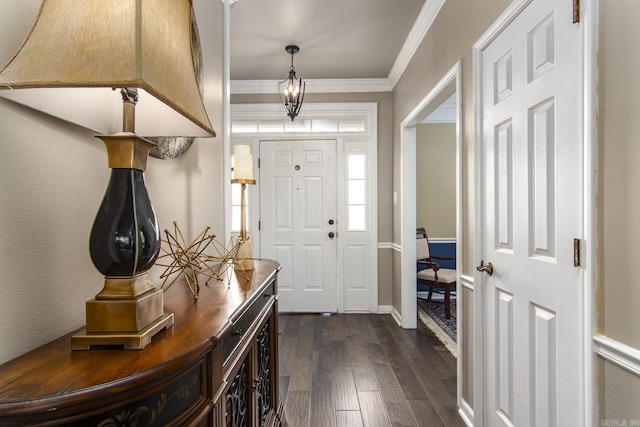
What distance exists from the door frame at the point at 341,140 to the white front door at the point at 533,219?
220 cm

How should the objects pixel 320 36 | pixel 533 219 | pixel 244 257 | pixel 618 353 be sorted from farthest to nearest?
pixel 320 36 < pixel 244 257 < pixel 533 219 < pixel 618 353

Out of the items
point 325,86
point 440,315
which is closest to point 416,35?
point 325,86

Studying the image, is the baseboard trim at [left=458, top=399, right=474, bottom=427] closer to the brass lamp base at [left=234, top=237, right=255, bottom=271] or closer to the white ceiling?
the brass lamp base at [left=234, top=237, right=255, bottom=271]

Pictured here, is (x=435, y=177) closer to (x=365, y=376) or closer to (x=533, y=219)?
(x=365, y=376)

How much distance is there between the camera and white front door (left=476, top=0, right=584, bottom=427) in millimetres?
1116

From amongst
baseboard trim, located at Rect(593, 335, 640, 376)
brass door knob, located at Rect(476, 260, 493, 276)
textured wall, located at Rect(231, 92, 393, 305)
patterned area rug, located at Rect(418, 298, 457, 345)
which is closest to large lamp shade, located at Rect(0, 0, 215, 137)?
baseboard trim, located at Rect(593, 335, 640, 376)

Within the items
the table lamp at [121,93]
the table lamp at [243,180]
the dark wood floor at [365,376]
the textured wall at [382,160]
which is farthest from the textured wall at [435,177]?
the table lamp at [121,93]

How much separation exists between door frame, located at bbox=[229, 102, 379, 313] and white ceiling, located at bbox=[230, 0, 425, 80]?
1.13ft

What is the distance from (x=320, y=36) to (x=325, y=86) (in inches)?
40.0

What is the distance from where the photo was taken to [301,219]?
3953 mm

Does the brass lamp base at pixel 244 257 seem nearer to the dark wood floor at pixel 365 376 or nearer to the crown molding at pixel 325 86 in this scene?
the dark wood floor at pixel 365 376

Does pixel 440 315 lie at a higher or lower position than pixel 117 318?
lower

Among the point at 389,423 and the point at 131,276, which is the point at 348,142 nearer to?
the point at 389,423

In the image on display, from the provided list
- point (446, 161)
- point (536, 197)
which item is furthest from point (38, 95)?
point (446, 161)
